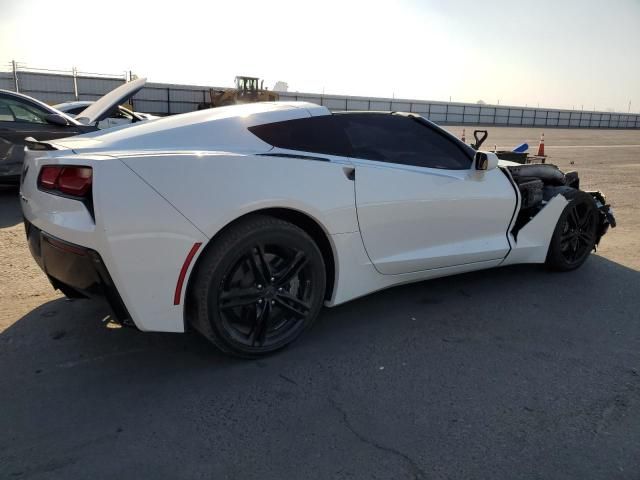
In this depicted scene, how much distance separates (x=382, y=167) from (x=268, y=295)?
3.68 feet

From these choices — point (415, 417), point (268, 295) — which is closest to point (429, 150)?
point (268, 295)

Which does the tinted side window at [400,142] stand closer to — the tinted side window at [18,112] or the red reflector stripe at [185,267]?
the red reflector stripe at [185,267]

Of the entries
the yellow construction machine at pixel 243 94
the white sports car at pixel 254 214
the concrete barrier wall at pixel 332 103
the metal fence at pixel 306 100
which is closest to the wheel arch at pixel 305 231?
the white sports car at pixel 254 214

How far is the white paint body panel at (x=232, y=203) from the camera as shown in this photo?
2398 millimetres

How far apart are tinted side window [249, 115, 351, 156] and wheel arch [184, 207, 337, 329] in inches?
15.8

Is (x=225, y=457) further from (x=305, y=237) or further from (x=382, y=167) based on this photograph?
(x=382, y=167)

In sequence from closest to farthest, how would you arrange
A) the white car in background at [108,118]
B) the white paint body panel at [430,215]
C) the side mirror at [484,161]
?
the white paint body panel at [430,215]
the side mirror at [484,161]
the white car in background at [108,118]

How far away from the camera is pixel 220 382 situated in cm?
269

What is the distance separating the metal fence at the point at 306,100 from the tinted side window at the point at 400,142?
6.07 metres

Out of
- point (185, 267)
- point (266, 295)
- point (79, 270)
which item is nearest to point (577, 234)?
point (266, 295)

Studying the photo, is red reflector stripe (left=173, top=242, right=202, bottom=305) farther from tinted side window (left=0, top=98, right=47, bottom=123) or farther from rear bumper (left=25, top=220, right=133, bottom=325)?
tinted side window (left=0, top=98, right=47, bottom=123)

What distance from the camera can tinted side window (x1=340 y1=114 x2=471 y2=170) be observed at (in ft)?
10.9

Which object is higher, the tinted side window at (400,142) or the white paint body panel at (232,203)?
the tinted side window at (400,142)

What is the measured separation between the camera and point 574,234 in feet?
14.9
